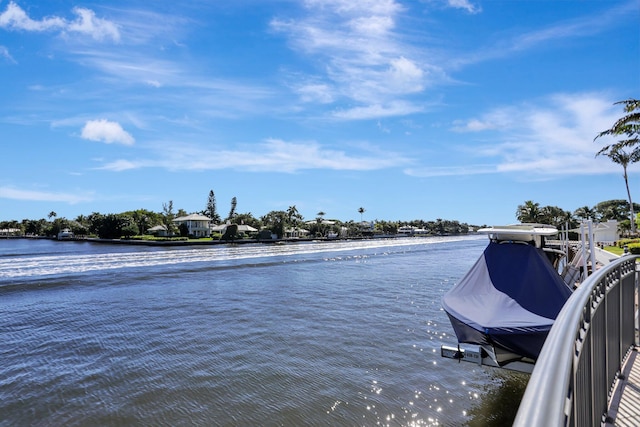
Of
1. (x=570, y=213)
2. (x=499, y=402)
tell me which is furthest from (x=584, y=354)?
(x=570, y=213)

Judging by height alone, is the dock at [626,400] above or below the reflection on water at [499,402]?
above

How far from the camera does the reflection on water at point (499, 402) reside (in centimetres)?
749

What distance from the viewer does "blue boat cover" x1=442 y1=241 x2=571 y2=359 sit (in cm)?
659

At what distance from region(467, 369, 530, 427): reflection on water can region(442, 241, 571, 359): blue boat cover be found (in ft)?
5.13

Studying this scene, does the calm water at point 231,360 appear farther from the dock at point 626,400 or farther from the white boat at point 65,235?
the white boat at point 65,235

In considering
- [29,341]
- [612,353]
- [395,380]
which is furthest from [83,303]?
[612,353]

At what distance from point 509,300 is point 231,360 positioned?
7593 millimetres

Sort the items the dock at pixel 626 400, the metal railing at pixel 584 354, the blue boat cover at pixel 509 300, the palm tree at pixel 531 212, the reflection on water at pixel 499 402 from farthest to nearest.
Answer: the palm tree at pixel 531 212
the reflection on water at pixel 499 402
the blue boat cover at pixel 509 300
the dock at pixel 626 400
the metal railing at pixel 584 354

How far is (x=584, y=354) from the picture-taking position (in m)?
2.47

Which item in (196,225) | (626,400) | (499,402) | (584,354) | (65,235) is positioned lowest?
(499,402)

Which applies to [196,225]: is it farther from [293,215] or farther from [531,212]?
[531,212]

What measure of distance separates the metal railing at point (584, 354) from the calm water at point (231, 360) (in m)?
4.13

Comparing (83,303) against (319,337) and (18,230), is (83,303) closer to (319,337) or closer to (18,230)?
(319,337)

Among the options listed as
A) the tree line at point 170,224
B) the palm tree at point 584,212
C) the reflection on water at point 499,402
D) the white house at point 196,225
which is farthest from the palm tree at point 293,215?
the reflection on water at point 499,402
